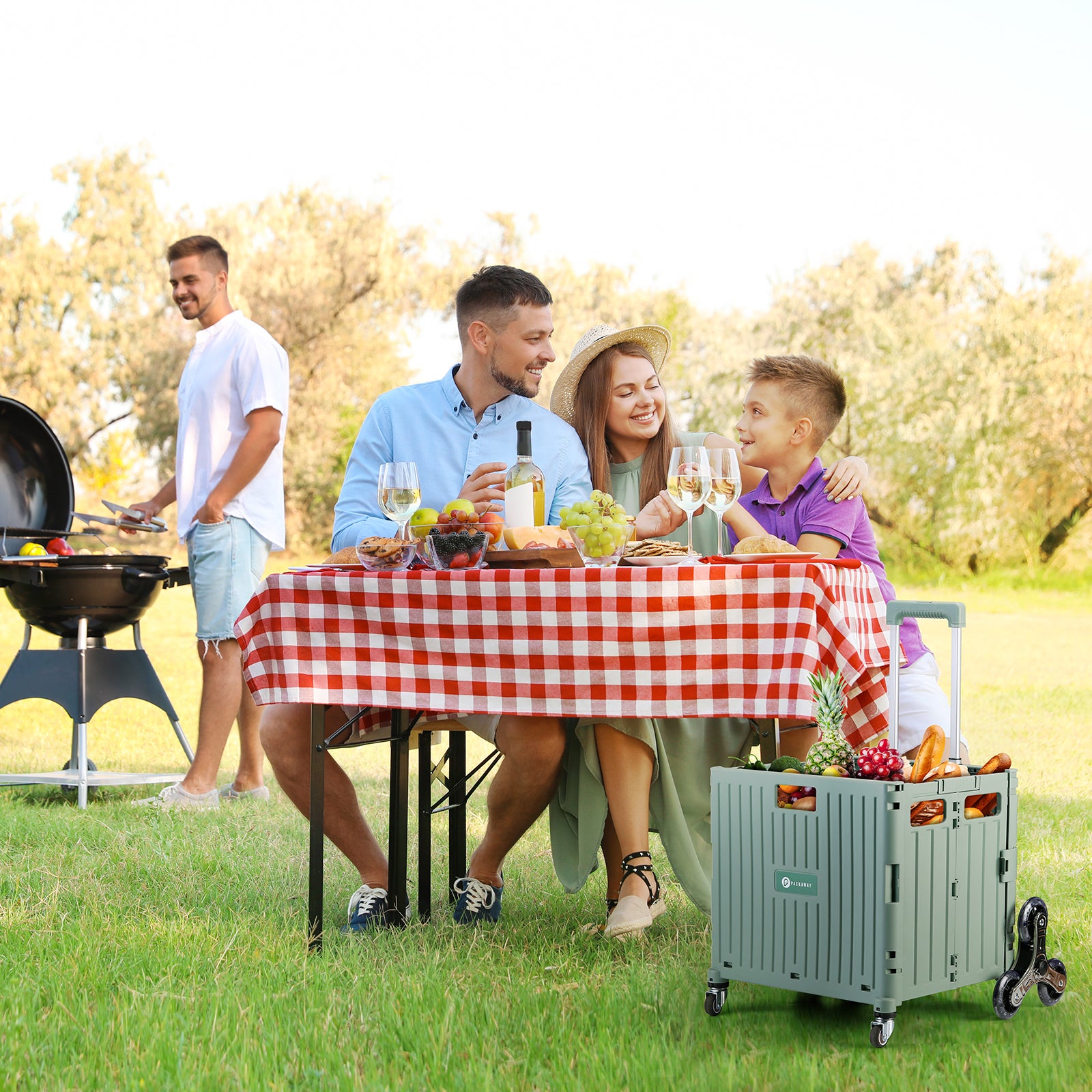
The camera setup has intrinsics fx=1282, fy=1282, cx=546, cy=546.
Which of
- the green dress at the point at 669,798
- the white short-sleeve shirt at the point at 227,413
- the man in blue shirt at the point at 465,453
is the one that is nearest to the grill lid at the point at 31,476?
the white short-sleeve shirt at the point at 227,413

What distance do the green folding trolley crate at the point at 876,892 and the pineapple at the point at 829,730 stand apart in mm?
54

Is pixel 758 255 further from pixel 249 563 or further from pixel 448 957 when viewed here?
pixel 448 957

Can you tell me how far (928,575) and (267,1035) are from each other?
62.9 feet

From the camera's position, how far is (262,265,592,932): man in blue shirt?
2.91 metres

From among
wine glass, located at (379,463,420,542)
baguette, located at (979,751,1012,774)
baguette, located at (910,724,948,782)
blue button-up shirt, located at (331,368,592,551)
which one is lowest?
baguette, located at (979,751,1012,774)

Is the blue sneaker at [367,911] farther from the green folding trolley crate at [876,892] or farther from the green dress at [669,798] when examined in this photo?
the green folding trolley crate at [876,892]

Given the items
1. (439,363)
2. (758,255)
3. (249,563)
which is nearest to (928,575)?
(758,255)

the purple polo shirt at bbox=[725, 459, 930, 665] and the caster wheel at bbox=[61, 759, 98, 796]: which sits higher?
A: the purple polo shirt at bbox=[725, 459, 930, 665]

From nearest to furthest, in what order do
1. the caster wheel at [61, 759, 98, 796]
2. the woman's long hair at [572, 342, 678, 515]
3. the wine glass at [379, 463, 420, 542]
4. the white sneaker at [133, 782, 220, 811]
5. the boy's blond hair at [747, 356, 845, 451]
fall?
the wine glass at [379, 463, 420, 542]
the boy's blond hair at [747, 356, 845, 451]
the woman's long hair at [572, 342, 678, 515]
the white sneaker at [133, 782, 220, 811]
the caster wheel at [61, 759, 98, 796]

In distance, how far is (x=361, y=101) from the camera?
2453 cm

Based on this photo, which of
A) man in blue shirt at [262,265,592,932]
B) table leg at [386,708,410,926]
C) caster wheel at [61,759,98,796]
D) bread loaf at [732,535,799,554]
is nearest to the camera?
bread loaf at [732,535,799,554]

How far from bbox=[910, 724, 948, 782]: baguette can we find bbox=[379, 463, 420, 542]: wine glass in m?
1.05

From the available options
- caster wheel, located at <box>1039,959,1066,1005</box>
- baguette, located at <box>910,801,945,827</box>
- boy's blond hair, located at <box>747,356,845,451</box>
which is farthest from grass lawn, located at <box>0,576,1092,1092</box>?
boy's blond hair, located at <box>747,356,845,451</box>

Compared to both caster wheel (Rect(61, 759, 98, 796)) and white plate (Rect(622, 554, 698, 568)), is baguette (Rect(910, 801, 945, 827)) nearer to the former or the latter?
white plate (Rect(622, 554, 698, 568))
